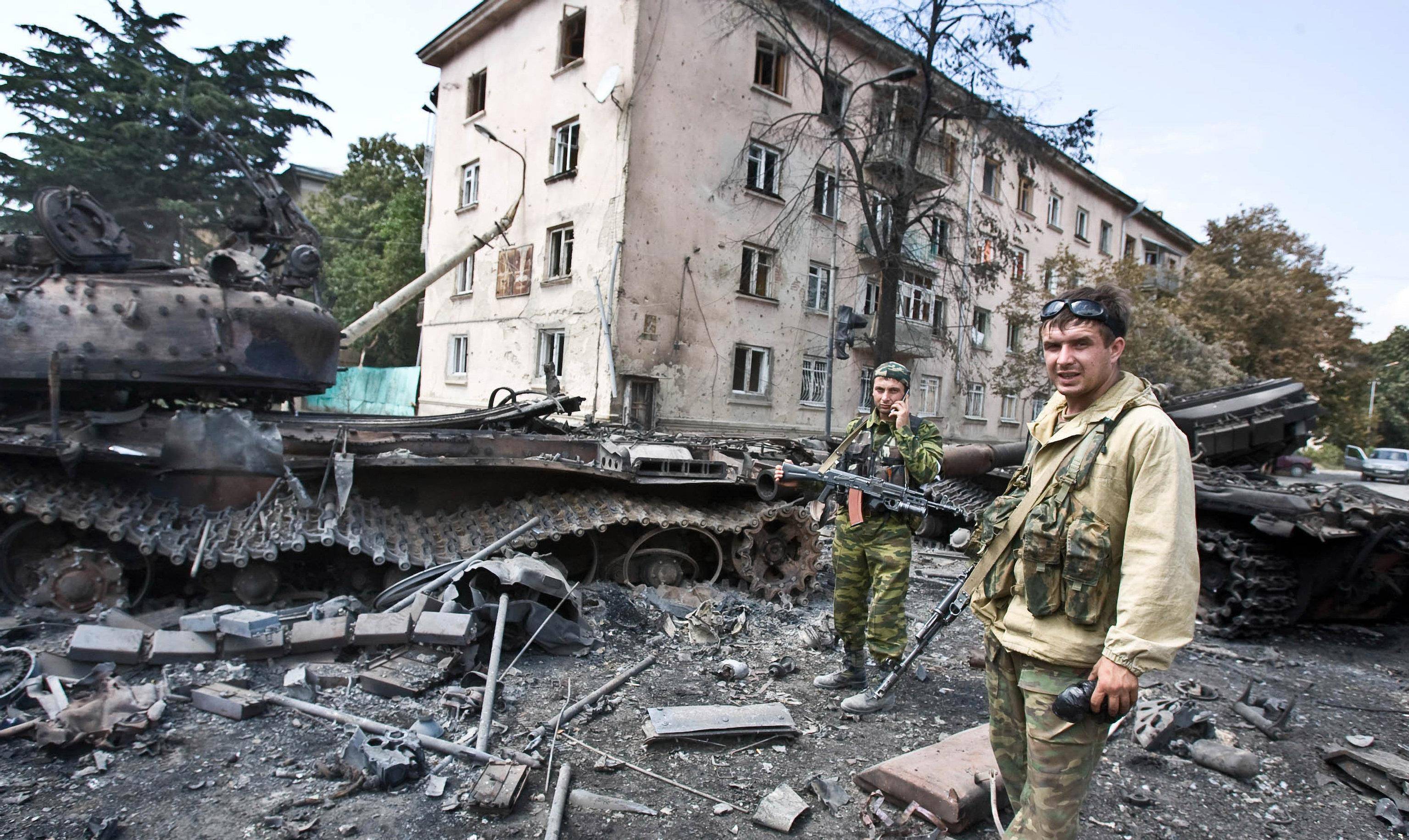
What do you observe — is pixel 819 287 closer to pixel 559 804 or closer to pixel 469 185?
pixel 469 185

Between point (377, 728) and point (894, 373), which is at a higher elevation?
point (894, 373)

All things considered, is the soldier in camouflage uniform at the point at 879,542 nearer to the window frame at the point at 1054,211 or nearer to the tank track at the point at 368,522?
the tank track at the point at 368,522

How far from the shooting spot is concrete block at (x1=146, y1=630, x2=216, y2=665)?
4379mm

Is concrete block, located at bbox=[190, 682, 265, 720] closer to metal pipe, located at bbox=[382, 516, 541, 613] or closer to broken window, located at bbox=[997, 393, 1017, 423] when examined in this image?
metal pipe, located at bbox=[382, 516, 541, 613]

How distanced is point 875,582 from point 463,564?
9.14 feet

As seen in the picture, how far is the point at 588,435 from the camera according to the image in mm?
7152

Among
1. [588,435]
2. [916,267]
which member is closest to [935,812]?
[588,435]

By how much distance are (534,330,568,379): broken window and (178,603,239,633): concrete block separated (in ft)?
40.2

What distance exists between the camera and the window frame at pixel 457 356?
20.0 meters

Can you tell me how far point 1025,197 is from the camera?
26.6m

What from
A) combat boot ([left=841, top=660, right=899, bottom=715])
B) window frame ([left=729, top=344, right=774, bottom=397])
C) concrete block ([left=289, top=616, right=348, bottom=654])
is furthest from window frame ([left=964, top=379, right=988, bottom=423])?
concrete block ([left=289, top=616, right=348, bottom=654])

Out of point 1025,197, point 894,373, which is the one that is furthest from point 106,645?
point 1025,197

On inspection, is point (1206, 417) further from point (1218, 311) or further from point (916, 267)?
point (1218, 311)

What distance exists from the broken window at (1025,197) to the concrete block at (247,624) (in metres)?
25.7
